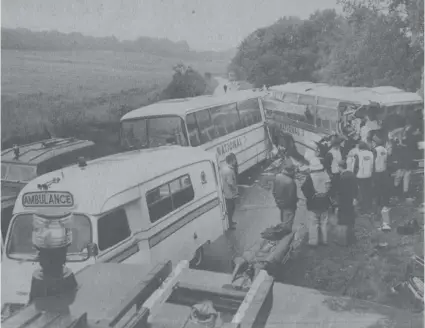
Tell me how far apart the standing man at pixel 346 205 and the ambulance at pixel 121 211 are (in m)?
1.89

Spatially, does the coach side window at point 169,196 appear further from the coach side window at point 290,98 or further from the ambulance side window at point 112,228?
the coach side window at point 290,98

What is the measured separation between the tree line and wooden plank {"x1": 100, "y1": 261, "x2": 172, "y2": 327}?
127 inches

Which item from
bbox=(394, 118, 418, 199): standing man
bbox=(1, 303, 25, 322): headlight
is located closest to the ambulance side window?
bbox=(1, 303, 25, 322): headlight

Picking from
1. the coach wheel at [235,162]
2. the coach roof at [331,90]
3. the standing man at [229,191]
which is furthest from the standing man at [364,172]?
the coach wheel at [235,162]

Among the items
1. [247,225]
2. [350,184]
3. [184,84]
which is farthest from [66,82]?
[350,184]

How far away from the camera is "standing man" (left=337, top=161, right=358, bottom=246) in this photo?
6.67m

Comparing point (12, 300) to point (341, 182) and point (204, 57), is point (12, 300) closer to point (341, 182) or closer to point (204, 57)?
point (204, 57)

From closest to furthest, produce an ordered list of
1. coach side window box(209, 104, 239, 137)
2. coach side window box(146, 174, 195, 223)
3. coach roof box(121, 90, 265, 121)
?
coach side window box(146, 174, 195, 223)
coach roof box(121, 90, 265, 121)
coach side window box(209, 104, 239, 137)

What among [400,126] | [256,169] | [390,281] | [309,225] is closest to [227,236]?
[309,225]

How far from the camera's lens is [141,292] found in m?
3.16

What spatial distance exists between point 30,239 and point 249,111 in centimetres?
724

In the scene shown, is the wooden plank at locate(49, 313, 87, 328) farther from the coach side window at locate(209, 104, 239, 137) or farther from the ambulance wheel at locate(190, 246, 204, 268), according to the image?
the coach side window at locate(209, 104, 239, 137)

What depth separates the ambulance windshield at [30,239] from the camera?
4832mm

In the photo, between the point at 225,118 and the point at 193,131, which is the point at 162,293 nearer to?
the point at 193,131
